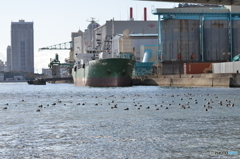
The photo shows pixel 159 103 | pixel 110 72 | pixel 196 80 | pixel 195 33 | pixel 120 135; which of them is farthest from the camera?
pixel 195 33

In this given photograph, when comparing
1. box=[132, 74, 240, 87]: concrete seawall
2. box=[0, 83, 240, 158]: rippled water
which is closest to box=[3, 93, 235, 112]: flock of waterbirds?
box=[0, 83, 240, 158]: rippled water

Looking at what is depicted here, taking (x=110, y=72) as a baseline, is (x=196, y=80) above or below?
below

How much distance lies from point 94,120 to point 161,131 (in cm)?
740

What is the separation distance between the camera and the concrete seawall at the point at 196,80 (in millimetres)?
87825

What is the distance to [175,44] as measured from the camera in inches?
5576

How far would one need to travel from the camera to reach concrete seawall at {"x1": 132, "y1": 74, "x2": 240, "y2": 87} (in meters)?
87.8

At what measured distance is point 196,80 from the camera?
102 meters

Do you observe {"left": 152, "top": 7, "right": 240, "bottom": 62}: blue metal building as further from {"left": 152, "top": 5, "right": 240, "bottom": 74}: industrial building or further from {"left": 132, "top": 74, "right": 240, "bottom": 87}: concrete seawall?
{"left": 132, "top": 74, "right": 240, "bottom": 87}: concrete seawall

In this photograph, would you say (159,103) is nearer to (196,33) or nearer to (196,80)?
(196,80)

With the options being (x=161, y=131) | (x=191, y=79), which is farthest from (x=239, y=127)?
(x=191, y=79)

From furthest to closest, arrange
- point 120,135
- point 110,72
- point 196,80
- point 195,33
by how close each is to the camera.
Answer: point 195,33
point 110,72
point 196,80
point 120,135

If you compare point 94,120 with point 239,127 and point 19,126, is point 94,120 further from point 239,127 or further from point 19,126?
point 239,127

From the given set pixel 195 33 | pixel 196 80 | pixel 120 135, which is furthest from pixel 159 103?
pixel 195 33

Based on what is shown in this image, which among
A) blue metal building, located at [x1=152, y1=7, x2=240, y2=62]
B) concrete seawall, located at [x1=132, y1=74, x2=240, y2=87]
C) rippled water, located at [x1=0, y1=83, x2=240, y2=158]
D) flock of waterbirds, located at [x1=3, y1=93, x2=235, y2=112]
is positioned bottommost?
rippled water, located at [x1=0, y1=83, x2=240, y2=158]
